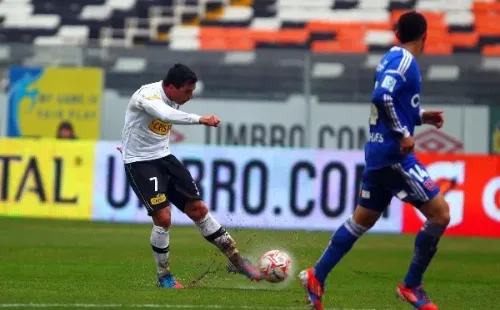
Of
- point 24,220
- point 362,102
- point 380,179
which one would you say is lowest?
point 24,220

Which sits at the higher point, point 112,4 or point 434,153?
point 112,4

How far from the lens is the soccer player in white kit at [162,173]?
34.8ft

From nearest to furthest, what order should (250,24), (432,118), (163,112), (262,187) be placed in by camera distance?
(432,118) → (163,112) → (262,187) → (250,24)

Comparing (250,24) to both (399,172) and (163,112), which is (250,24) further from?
(399,172)

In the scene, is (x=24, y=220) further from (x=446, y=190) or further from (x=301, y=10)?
(x=301, y=10)

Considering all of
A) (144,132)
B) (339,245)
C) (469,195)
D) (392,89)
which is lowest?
(469,195)

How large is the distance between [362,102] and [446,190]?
3119 mm

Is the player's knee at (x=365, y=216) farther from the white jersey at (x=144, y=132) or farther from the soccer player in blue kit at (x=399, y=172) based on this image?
the white jersey at (x=144, y=132)

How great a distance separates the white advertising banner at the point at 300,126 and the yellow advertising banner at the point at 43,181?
72.3 inches

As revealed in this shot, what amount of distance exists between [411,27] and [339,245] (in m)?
1.65

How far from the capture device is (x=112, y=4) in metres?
28.4

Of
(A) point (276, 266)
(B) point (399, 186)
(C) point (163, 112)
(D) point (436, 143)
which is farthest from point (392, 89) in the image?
(D) point (436, 143)

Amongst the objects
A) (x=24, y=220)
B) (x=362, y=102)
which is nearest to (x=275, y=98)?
(x=362, y=102)

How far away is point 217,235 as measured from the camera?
10.8 m
